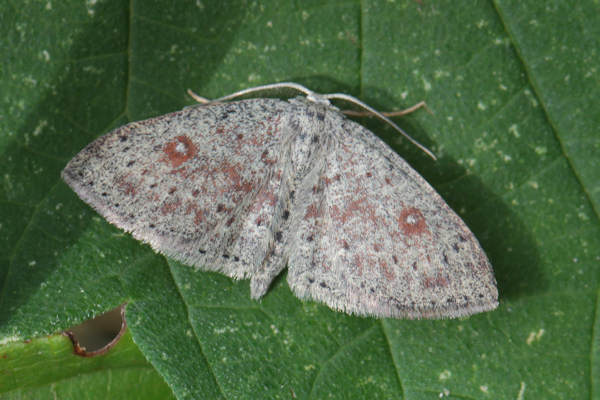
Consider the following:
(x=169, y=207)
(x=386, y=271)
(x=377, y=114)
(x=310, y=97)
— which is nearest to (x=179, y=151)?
(x=169, y=207)

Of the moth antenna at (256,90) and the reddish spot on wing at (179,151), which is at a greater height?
the moth antenna at (256,90)

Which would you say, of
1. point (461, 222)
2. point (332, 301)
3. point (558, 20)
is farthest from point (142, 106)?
point (558, 20)

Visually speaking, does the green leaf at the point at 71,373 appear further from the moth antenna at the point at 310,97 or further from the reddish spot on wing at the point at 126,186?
the moth antenna at the point at 310,97

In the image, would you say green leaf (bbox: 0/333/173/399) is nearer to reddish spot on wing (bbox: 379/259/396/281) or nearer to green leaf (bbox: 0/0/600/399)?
green leaf (bbox: 0/0/600/399)

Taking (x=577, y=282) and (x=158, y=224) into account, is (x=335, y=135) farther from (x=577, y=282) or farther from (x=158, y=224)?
(x=577, y=282)

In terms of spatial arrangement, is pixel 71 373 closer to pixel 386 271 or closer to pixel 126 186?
pixel 126 186

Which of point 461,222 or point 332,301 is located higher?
point 461,222

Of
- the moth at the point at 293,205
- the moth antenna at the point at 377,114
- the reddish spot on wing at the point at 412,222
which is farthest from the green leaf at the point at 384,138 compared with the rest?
the reddish spot on wing at the point at 412,222
